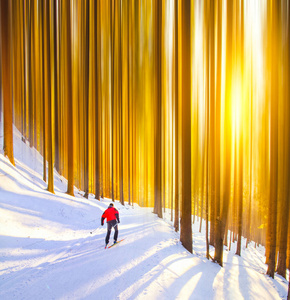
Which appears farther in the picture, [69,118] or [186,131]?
[69,118]

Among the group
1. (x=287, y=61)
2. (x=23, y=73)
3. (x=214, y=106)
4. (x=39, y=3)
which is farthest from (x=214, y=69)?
(x=23, y=73)

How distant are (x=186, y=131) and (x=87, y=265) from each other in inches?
283

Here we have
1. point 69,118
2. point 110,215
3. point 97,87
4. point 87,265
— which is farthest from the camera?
point 97,87

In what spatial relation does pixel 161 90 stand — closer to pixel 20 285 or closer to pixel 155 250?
pixel 155 250

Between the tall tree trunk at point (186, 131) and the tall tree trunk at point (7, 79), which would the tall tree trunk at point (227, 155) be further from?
the tall tree trunk at point (7, 79)

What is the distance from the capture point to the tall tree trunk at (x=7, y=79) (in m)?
12.0

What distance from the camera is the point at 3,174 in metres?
11.1

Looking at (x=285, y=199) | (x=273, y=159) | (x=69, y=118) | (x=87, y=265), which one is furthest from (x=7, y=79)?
(x=285, y=199)

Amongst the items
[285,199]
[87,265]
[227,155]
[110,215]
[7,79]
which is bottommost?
[87,265]

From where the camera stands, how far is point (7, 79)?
1272cm

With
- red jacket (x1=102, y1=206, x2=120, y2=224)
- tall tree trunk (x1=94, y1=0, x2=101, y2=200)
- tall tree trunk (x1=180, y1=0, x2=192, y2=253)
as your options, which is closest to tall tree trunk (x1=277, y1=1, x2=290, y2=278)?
tall tree trunk (x1=180, y1=0, x2=192, y2=253)

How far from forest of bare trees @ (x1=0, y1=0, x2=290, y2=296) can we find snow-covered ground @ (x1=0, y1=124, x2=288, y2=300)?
1927 millimetres

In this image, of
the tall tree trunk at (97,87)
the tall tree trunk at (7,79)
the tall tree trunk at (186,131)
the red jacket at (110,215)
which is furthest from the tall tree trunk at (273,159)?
the tall tree trunk at (7,79)

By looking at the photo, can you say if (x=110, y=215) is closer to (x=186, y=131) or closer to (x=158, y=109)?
(x=186, y=131)
